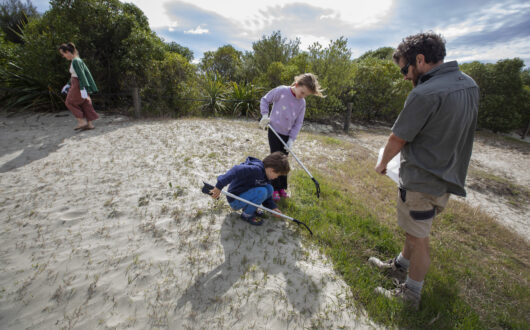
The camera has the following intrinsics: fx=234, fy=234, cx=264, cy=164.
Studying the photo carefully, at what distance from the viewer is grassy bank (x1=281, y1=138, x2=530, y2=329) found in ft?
7.30

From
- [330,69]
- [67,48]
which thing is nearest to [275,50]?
[330,69]

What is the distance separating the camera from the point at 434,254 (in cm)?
312

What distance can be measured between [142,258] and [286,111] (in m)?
2.59

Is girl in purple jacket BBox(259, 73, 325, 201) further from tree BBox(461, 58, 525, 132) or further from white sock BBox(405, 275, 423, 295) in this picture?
tree BBox(461, 58, 525, 132)

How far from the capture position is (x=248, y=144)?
6473 millimetres

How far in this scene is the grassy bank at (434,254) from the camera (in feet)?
7.30

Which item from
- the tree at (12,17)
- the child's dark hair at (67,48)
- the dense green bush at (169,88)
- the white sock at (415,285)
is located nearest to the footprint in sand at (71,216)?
the white sock at (415,285)

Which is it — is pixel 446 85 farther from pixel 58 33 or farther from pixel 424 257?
pixel 58 33

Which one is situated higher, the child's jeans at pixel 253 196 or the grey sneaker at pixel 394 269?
the child's jeans at pixel 253 196

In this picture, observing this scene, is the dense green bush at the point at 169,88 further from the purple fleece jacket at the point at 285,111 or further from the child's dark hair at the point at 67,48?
the purple fleece jacket at the point at 285,111

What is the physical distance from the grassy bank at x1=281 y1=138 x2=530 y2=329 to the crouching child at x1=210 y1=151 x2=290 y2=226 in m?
0.66

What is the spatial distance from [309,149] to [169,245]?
5.23m

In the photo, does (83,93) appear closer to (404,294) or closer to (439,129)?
(439,129)

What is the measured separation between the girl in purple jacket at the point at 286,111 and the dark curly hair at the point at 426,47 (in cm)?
140
